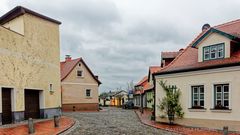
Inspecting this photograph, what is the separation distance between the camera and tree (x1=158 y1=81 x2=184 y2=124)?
58.3 ft

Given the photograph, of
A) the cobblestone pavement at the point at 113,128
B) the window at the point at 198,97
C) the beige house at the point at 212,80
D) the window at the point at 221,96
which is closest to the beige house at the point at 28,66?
the cobblestone pavement at the point at 113,128

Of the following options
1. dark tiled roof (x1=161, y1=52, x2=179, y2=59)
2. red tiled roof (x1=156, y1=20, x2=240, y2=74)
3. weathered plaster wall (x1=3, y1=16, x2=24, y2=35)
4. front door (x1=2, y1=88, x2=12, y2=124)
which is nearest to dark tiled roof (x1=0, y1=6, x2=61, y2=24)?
weathered plaster wall (x1=3, y1=16, x2=24, y2=35)

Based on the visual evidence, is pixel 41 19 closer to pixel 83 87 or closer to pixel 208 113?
pixel 208 113

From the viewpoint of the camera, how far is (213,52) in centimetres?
1672

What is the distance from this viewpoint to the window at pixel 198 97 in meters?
16.6

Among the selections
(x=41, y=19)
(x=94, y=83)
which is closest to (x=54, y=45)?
(x=41, y=19)

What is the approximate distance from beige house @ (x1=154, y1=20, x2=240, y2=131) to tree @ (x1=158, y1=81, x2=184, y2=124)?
299 millimetres

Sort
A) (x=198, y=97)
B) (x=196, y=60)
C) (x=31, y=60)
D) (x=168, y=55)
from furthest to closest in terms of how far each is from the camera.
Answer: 1. (x=168, y=55)
2. (x=31, y=60)
3. (x=196, y=60)
4. (x=198, y=97)

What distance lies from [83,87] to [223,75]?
984 inches

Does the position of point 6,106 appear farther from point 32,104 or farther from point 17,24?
point 17,24

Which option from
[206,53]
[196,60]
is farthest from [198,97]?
[206,53]

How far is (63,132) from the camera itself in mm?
14594

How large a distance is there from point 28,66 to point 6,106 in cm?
345

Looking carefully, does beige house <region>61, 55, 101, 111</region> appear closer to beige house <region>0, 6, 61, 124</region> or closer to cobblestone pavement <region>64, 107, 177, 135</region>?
beige house <region>0, 6, 61, 124</region>
